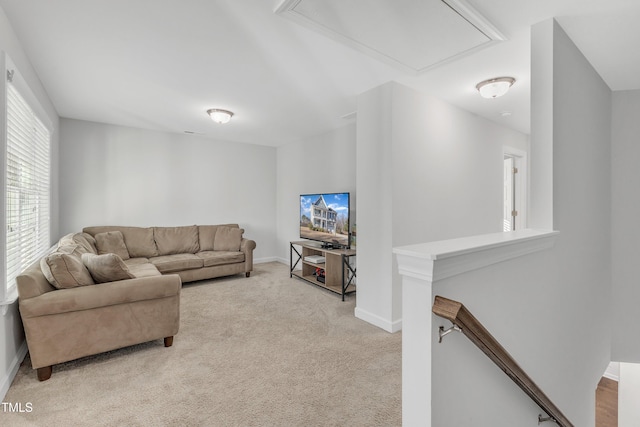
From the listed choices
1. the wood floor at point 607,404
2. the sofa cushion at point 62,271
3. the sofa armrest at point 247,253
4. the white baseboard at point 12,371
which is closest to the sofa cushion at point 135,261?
the sofa armrest at point 247,253

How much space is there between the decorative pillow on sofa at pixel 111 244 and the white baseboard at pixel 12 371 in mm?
1864

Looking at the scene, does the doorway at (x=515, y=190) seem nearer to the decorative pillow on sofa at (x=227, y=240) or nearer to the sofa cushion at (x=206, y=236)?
the decorative pillow on sofa at (x=227, y=240)

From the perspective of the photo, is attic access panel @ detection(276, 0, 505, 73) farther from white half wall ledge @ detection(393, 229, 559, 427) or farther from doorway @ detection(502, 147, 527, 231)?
doorway @ detection(502, 147, 527, 231)

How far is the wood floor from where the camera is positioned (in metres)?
3.95

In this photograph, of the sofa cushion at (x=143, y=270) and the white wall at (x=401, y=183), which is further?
the sofa cushion at (x=143, y=270)

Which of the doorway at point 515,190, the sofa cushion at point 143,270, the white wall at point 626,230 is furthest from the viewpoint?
the doorway at point 515,190

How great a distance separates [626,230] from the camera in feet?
10.4

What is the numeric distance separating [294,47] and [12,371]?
10.1 feet

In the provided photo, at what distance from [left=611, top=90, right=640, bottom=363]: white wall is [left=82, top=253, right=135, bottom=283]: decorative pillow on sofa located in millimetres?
4745

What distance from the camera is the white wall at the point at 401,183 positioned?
2.97m

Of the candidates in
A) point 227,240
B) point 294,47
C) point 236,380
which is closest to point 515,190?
point 294,47

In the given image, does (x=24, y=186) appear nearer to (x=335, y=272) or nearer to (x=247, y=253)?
(x=247, y=253)

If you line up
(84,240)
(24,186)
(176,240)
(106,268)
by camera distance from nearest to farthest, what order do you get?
(106,268) < (24,186) < (84,240) < (176,240)

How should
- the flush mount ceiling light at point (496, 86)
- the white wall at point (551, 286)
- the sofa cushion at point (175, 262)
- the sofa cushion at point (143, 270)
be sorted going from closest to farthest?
the white wall at point (551, 286) → the flush mount ceiling light at point (496, 86) → the sofa cushion at point (143, 270) → the sofa cushion at point (175, 262)
